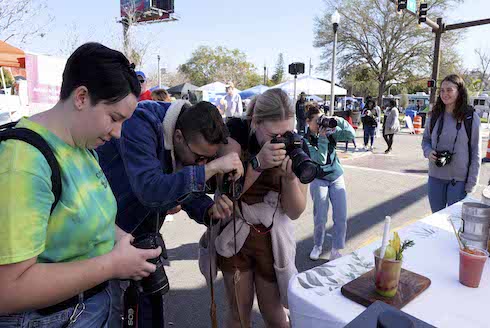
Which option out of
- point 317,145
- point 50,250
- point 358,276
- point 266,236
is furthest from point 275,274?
point 317,145

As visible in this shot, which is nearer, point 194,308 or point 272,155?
point 272,155

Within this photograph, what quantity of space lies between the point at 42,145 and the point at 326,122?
272 cm

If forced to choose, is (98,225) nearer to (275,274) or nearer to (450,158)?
(275,274)

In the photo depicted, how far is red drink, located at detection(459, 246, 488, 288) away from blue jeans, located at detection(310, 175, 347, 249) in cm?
198

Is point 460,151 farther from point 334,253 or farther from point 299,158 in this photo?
point 299,158

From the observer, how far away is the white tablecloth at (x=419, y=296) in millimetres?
1208

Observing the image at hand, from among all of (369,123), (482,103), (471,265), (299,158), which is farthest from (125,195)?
(482,103)

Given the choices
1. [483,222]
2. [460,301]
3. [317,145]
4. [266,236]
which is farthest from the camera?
[317,145]

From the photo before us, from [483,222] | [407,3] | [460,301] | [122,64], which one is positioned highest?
[407,3]

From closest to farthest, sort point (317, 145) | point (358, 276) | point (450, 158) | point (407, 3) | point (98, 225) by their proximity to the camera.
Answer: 1. point (98, 225)
2. point (358, 276)
3. point (450, 158)
4. point (317, 145)
5. point (407, 3)

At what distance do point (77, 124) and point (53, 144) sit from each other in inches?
3.6

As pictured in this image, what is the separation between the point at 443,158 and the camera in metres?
2.97

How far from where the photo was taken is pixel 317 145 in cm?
325

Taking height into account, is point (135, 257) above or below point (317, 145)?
below
